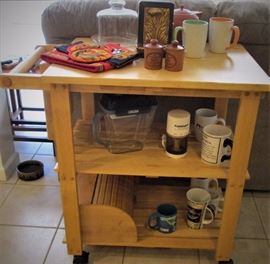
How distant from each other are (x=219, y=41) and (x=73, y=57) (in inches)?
18.7

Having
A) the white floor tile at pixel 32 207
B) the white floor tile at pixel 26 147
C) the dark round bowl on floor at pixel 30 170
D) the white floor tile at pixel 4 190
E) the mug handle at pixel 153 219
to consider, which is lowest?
the white floor tile at pixel 32 207

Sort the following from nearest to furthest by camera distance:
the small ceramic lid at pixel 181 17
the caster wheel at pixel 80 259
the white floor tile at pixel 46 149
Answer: the small ceramic lid at pixel 181 17 → the caster wheel at pixel 80 259 → the white floor tile at pixel 46 149

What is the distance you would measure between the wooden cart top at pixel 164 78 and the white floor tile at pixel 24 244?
2.31ft

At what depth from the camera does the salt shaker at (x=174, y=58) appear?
3.22 feet

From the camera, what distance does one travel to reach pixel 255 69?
3.41ft

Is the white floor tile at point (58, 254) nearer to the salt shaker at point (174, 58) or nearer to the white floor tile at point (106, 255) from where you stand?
the white floor tile at point (106, 255)

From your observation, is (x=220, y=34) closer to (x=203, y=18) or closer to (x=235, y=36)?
(x=235, y=36)

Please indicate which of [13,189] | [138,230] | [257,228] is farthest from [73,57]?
[257,228]

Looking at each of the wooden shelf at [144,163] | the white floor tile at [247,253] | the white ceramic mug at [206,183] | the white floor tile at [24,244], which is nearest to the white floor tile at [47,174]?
the white floor tile at [24,244]

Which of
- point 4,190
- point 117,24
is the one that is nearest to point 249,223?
point 117,24

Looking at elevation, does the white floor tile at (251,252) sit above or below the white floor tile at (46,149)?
below

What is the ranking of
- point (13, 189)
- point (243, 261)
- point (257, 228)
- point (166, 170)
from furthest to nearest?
point (13, 189) < point (257, 228) < point (243, 261) < point (166, 170)

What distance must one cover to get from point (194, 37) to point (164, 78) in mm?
222

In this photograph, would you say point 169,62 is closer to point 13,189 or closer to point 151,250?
point 151,250
